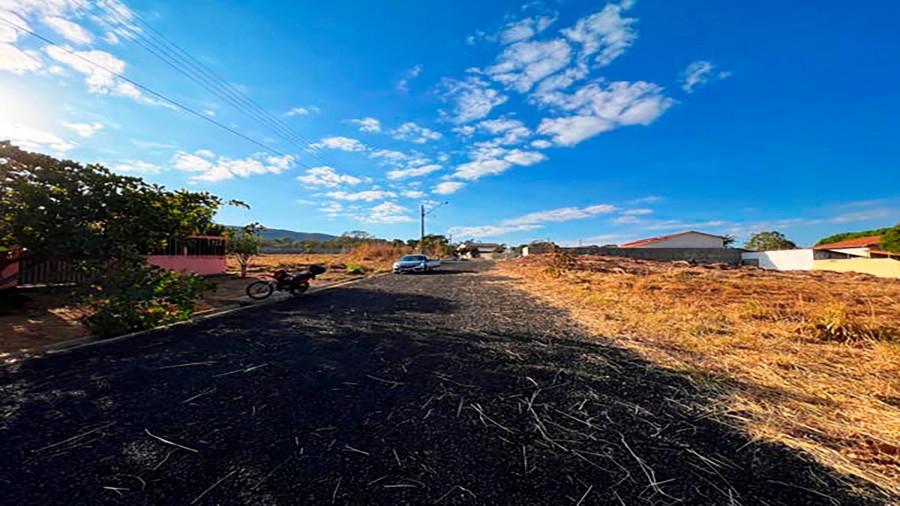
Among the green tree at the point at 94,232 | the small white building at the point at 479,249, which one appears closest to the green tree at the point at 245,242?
the green tree at the point at 94,232

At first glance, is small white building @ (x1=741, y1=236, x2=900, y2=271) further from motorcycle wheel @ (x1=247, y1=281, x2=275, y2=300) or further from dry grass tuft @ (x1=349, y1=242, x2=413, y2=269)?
motorcycle wheel @ (x1=247, y1=281, x2=275, y2=300)

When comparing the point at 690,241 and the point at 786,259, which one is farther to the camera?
the point at 690,241

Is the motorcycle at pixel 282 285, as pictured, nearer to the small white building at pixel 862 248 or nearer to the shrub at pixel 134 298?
the shrub at pixel 134 298

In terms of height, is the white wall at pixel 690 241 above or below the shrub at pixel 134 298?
above

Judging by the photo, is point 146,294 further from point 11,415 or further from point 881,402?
point 881,402

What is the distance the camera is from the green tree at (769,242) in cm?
4409

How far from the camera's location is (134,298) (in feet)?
18.3

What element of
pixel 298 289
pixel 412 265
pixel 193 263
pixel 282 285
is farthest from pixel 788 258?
pixel 193 263

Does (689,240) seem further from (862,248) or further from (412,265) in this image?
(412,265)

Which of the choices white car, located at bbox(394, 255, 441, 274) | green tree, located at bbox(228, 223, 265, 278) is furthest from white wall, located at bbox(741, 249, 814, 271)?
green tree, located at bbox(228, 223, 265, 278)

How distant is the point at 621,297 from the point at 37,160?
1255 centimetres

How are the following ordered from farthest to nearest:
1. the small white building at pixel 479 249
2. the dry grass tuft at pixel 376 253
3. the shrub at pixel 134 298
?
the small white building at pixel 479 249
the dry grass tuft at pixel 376 253
the shrub at pixel 134 298

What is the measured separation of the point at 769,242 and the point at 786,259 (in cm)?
1552

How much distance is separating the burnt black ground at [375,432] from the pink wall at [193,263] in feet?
40.6
